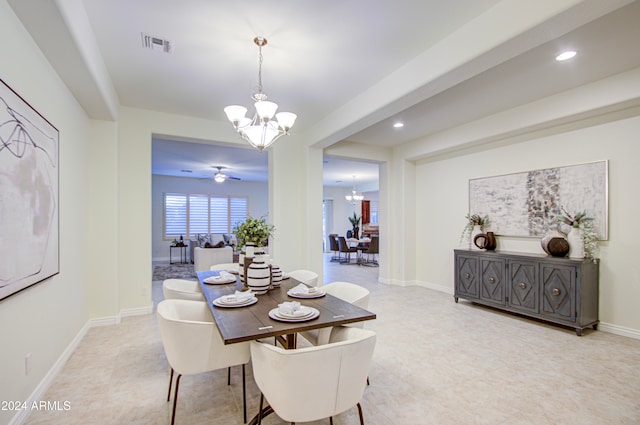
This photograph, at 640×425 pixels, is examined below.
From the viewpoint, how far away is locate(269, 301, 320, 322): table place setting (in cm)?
188

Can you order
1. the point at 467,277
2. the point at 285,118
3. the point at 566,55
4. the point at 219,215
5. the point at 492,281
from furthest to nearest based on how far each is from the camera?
the point at 219,215, the point at 467,277, the point at 492,281, the point at 285,118, the point at 566,55

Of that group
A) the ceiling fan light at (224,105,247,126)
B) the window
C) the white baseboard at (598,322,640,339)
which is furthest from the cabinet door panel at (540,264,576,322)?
the window

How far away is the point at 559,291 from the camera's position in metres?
3.62

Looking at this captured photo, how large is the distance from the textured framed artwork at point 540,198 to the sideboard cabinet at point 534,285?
53cm

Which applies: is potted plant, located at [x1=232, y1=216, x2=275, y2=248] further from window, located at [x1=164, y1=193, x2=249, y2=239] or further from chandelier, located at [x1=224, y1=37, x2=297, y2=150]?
window, located at [x1=164, y1=193, x2=249, y2=239]

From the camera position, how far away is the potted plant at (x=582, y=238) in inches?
145

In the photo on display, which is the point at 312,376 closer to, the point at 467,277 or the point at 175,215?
the point at 467,277

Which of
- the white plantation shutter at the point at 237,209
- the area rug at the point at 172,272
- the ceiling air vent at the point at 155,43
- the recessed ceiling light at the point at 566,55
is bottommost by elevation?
the area rug at the point at 172,272

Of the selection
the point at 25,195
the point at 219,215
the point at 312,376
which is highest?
the point at 25,195

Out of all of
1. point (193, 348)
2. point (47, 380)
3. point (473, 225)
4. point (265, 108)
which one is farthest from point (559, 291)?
point (47, 380)

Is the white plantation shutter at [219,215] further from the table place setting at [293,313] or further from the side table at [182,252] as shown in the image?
the table place setting at [293,313]

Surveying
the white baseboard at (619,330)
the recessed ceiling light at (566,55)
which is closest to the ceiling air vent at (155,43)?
the recessed ceiling light at (566,55)

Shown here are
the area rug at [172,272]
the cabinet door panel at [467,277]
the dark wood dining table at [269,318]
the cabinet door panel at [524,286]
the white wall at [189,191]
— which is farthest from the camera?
the white wall at [189,191]

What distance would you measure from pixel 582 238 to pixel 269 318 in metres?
3.88
